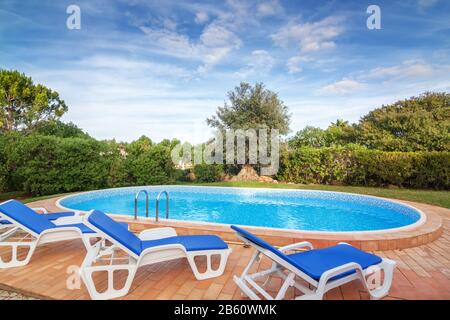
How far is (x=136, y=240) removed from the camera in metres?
3.35

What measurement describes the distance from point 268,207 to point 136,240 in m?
7.33

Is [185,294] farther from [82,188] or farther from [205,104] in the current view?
[205,104]

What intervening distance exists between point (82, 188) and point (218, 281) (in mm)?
11156

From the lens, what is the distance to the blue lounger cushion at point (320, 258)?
8.24 ft

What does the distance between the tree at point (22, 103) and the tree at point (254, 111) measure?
55.3 ft

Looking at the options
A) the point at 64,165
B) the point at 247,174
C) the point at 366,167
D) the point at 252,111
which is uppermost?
the point at 252,111

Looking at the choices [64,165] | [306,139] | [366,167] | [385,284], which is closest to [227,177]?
[366,167]

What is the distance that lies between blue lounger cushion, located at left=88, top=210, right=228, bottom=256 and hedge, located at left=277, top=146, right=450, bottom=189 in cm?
1264

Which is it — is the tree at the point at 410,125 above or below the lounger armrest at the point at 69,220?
above

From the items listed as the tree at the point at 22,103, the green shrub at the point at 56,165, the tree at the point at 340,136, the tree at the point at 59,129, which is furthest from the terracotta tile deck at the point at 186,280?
the tree at the point at 340,136

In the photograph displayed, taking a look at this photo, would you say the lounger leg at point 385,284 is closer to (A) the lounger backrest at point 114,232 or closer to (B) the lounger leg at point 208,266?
(B) the lounger leg at point 208,266

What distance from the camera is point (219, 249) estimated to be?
3.37 metres

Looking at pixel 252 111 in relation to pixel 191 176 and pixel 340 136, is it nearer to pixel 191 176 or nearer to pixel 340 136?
pixel 191 176
